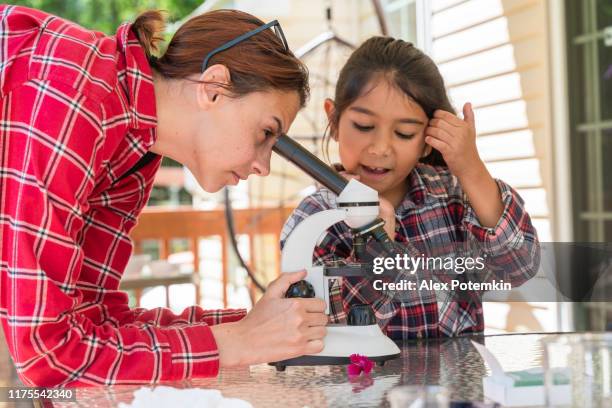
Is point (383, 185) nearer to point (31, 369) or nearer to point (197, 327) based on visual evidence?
point (197, 327)

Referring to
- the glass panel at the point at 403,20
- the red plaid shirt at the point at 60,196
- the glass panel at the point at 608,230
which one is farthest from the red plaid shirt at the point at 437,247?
the glass panel at the point at 403,20

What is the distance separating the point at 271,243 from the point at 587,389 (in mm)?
5164

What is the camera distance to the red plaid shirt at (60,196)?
1.09 meters

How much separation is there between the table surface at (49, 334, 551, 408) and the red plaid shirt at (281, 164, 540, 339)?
30 centimetres

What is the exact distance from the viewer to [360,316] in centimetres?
137

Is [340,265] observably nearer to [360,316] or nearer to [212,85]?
[360,316]

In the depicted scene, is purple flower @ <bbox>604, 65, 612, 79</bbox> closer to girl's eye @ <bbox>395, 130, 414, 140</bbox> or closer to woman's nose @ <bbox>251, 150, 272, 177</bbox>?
girl's eye @ <bbox>395, 130, 414, 140</bbox>

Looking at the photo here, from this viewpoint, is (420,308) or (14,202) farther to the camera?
(420,308)

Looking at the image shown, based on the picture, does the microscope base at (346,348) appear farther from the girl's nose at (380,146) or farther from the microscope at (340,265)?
the girl's nose at (380,146)

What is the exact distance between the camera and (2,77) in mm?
1134

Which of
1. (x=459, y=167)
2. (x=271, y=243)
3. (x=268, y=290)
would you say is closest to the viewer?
(x=268, y=290)

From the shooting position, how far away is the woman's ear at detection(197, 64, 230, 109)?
1321 millimetres

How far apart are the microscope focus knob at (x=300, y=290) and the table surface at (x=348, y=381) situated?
129 millimetres

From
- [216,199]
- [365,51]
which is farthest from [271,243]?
[365,51]
